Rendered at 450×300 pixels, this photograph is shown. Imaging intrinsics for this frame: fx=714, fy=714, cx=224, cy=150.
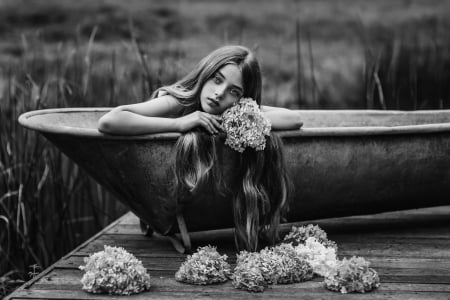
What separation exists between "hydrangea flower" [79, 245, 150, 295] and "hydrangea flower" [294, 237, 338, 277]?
61 cm

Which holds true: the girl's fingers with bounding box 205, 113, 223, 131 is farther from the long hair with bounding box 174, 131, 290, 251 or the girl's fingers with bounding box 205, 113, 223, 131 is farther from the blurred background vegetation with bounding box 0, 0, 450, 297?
the blurred background vegetation with bounding box 0, 0, 450, 297

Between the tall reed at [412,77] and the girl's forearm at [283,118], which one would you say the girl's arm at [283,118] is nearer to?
the girl's forearm at [283,118]

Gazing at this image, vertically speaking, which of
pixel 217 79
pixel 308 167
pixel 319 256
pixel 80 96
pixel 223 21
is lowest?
pixel 319 256

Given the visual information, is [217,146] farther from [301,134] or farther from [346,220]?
[346,220]

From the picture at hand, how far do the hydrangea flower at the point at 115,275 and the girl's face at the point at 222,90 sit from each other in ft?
2.34

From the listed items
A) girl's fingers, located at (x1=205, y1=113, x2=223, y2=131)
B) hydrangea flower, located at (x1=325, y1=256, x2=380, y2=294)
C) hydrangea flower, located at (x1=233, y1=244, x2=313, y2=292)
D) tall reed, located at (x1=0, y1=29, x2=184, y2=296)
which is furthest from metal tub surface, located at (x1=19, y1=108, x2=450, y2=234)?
hydrangea flower, located at (x1=325, y1=256, x2=380, y2=294)

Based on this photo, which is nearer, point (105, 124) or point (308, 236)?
point (105, 124)

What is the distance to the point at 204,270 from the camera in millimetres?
2531

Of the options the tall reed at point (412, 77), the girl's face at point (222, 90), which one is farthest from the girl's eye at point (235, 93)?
the tall reed at point (412, 77)

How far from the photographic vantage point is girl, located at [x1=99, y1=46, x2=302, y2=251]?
2762mm

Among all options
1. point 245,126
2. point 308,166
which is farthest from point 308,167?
point 245,126

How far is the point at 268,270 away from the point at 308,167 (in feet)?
2.30

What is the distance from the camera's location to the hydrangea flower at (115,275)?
7.90ft

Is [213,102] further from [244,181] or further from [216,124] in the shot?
[244,181]
